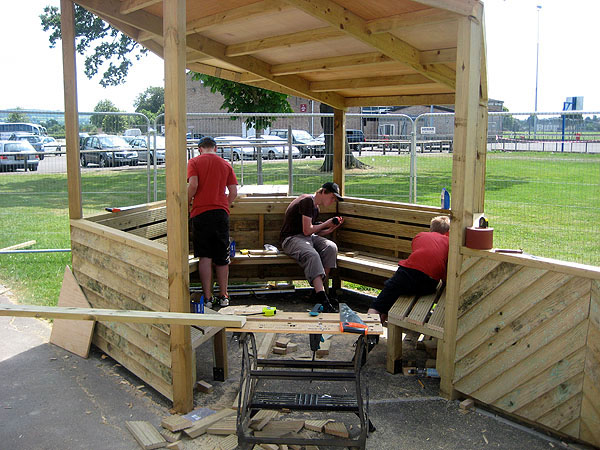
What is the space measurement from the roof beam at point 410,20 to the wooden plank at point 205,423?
320 centimetres

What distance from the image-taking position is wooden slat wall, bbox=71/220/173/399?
441 centimetres

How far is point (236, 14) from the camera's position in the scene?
4.84 m

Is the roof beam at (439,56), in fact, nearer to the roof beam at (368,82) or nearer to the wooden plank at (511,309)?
the roof beam at (368,82)

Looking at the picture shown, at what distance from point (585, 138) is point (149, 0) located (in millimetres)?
7222

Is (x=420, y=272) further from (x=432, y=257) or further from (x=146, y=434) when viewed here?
(x=146, y=434)

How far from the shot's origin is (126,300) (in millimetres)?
4984

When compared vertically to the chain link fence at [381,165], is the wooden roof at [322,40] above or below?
above

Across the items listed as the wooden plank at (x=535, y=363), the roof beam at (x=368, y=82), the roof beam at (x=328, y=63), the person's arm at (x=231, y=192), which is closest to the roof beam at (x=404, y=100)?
the roof beam at (x=368, y=82)

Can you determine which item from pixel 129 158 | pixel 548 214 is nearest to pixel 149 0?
pixel 129 158

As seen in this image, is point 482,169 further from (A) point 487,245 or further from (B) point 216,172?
(B) point 216,172

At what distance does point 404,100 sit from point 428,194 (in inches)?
229

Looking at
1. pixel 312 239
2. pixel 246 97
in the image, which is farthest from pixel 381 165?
pixel 246 97

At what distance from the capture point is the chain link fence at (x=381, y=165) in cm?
954

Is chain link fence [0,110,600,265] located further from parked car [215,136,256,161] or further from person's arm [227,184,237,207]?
person's arm [227,184,237,207]
